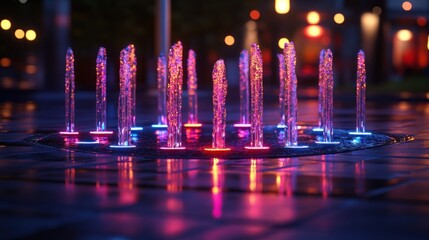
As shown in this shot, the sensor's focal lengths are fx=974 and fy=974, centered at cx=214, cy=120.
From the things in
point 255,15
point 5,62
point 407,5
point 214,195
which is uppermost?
point 407,5

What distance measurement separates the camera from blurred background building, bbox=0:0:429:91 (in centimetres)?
4216

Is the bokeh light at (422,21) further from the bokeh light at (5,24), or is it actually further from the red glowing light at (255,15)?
the bokeh light at (5,24)

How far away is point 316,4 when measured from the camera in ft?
169

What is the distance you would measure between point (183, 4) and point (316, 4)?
951 centimetres

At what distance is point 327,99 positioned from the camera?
17.8 meters

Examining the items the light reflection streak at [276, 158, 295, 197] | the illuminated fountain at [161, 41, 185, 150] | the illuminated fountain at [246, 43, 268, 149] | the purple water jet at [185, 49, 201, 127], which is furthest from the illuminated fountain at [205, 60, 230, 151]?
the purple water jet at [185, 49, 201, 127]

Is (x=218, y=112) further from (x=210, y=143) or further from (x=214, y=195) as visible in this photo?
(x=214, y=195)

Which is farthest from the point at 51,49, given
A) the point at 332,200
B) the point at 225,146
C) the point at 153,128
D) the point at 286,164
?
the point at 332,200

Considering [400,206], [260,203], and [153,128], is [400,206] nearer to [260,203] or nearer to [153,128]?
[260,203]

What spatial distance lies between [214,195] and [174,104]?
6.17m

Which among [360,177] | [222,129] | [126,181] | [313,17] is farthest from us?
[313,17]

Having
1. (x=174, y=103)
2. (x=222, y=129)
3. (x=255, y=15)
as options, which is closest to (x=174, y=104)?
(x=174, y=103)

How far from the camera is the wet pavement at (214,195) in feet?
25.8

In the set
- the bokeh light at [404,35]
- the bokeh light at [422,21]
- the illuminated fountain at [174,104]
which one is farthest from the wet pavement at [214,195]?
the bokeh light at [404,35]
